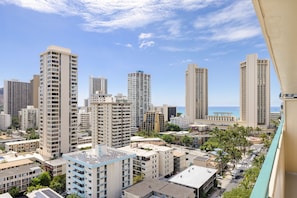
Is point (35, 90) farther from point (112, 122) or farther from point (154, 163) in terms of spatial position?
point (154, 163)

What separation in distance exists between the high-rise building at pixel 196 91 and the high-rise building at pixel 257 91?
5.75 meters

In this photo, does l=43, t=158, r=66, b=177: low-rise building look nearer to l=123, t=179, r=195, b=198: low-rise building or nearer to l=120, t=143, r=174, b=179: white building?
l=120, t=143, r=174, b=179: white building

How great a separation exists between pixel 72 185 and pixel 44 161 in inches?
154

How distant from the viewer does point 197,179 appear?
8031 mm

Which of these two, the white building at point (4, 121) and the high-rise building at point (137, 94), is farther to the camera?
the high-rise building at point (137, 94)

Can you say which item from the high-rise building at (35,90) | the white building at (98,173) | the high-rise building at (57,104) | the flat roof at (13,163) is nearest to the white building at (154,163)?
the white building at (98,173)

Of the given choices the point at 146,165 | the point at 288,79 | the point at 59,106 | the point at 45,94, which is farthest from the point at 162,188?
the point at 45,94

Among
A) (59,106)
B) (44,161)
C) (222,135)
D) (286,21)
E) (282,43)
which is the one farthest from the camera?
(222,135)

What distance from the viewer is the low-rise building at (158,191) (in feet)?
21.7

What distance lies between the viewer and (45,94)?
41.4ft

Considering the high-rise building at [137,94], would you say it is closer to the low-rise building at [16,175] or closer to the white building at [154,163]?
the white building at [154,163]

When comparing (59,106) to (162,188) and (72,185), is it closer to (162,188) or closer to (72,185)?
(72,185)

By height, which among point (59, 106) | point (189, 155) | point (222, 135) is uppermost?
point (59, 106)

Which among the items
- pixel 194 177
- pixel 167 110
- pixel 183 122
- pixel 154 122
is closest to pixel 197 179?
pixel 194 177
